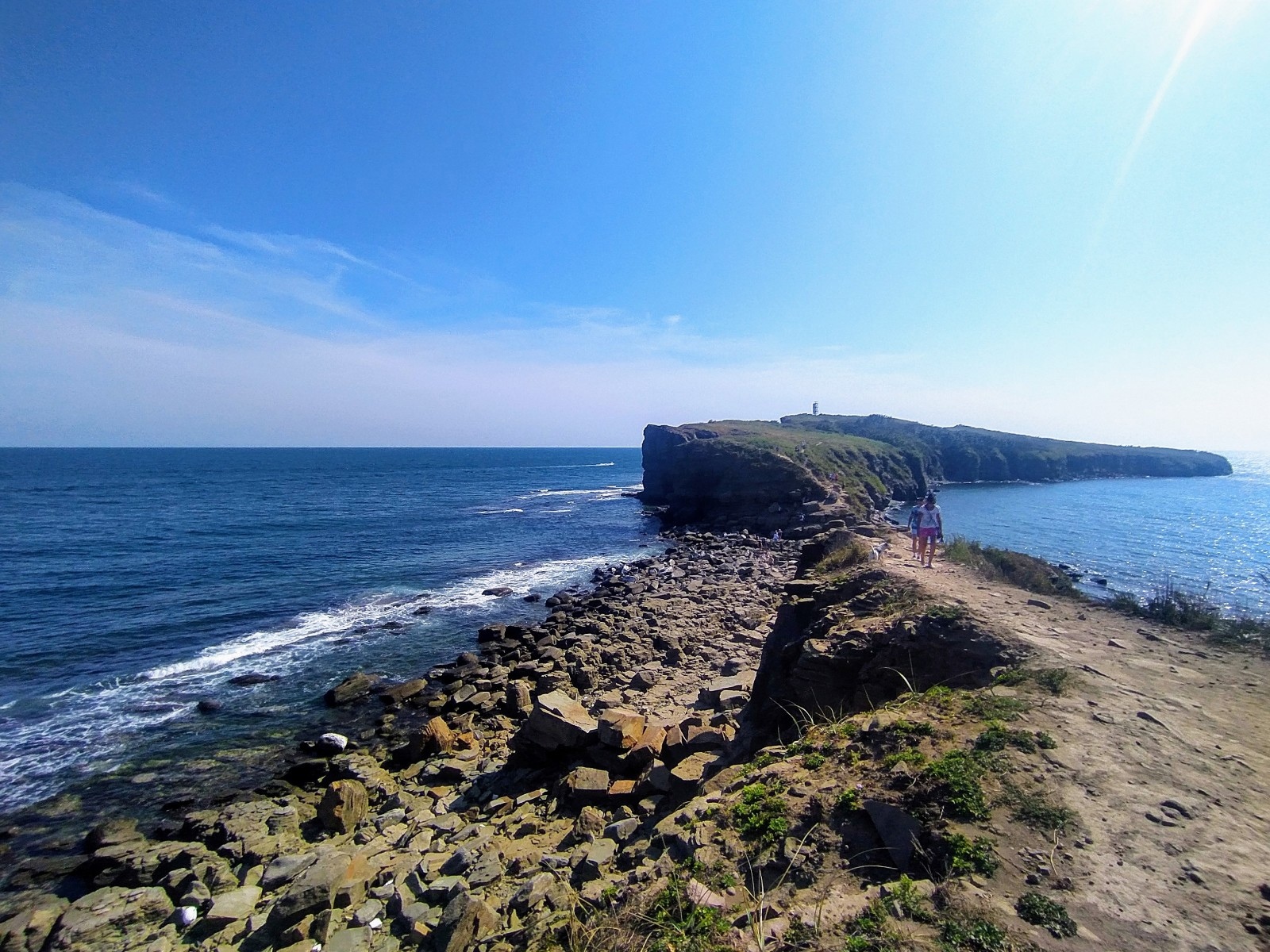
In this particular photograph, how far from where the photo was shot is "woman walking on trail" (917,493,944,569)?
1623cm

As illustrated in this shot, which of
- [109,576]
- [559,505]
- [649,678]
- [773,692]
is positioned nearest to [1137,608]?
[773,692]

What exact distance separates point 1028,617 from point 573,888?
9820mm

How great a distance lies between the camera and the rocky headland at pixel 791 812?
5.21 m

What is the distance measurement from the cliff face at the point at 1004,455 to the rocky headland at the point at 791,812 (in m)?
94.2

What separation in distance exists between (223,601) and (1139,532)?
66.2 metres

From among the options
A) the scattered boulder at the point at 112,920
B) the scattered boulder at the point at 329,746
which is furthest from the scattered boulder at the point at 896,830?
the scattered boulder at the point at 329,746

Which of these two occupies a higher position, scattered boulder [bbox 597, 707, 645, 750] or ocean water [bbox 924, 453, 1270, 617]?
scattered boulder [bbox 597, 707, 645, 750]

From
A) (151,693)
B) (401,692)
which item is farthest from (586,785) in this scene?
(151,693)

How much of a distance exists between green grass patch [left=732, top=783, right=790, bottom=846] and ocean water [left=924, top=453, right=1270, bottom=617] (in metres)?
15.2

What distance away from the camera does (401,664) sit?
72.5 ft

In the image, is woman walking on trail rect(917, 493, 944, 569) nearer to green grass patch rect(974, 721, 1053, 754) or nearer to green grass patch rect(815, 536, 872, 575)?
green grass patch rect(815, 536, 872, 575)

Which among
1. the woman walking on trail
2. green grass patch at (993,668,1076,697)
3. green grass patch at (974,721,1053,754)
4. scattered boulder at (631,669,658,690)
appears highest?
the woman walking on trail

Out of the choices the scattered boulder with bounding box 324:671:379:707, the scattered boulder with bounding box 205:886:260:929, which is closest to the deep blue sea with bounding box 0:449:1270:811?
the scattered boulder with bounding box 324:671:379:707

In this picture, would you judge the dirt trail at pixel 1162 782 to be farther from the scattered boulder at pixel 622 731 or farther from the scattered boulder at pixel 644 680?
the scattered boulder at pixel 644 680
